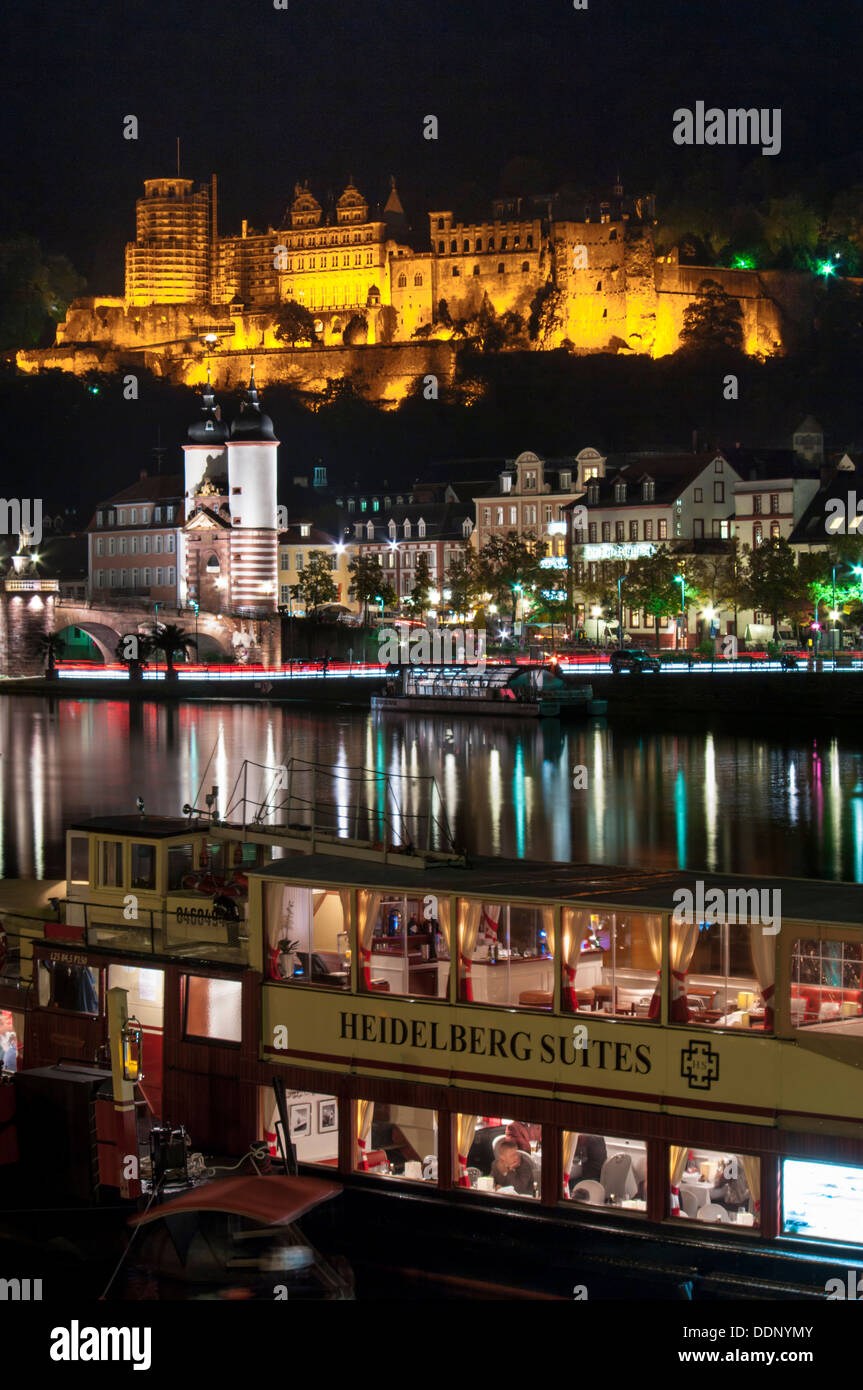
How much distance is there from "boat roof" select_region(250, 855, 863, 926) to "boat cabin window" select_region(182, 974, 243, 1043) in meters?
1.33

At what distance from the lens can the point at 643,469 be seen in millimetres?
90875

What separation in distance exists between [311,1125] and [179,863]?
13.5 ft

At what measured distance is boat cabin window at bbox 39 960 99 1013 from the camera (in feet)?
59.6

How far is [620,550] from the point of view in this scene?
89.8m

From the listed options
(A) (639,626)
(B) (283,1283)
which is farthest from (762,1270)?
(A) (639,626)

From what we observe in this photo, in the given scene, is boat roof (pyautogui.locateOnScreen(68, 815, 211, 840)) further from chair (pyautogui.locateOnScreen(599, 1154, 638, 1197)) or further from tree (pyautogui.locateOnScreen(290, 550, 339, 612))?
tree (pyautogui.locateOnScreen(290, 550, 339, 612))

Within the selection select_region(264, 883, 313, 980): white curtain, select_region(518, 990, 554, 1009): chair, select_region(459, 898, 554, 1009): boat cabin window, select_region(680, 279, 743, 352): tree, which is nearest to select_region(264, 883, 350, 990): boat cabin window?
select_region(264, 883, 313, 980): white curtain

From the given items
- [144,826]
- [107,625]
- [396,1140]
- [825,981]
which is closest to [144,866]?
[144,826]

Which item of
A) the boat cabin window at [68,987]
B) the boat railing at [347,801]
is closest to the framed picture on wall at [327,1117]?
the boat cabin window at [68,987]

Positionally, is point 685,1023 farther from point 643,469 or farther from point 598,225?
point 598,225

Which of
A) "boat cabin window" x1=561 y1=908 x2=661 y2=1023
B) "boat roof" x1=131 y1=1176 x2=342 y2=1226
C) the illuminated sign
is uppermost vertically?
the illuminated sign

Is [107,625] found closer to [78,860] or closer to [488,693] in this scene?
[488,693]

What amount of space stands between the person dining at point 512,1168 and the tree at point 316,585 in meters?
83.9
